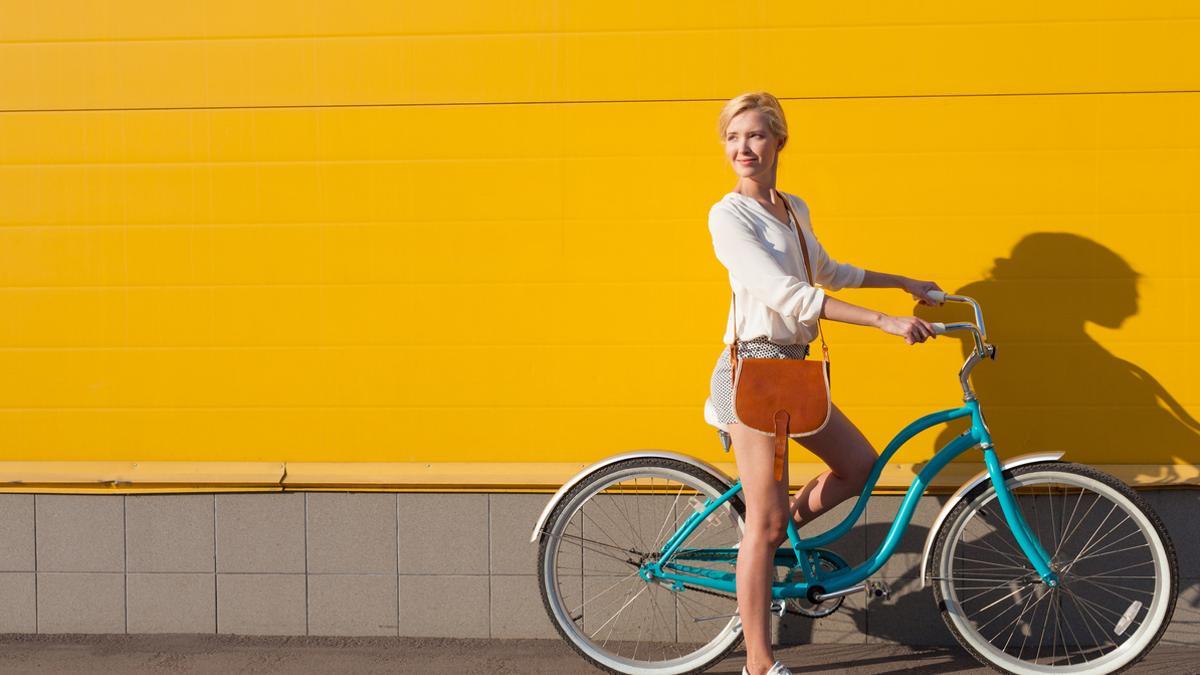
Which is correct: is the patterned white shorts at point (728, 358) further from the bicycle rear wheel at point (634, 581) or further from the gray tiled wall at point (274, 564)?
the gray tiled wall at point (274, 564)

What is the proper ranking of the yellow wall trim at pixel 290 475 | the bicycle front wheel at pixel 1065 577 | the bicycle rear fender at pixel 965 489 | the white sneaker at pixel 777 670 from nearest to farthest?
the white sneaker at pixel 777 670, the bicycle rear fender at pixel 965 489, the bicycle front wheel at pixel 1065 577, the yellow wall trim at pixel 290 475

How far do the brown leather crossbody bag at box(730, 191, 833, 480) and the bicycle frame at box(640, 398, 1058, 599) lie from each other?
14.5 inches

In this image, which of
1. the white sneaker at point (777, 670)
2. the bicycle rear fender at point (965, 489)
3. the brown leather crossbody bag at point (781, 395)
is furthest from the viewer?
the bicycle rear fender at point (965, 489)

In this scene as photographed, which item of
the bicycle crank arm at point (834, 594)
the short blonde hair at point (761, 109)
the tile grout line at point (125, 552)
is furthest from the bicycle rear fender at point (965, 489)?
the tile grout line at point (125, 552)

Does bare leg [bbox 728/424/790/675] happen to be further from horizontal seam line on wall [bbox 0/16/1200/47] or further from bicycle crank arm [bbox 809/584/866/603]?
horizontal seam line on wall [bbox 0/16/1200/47]

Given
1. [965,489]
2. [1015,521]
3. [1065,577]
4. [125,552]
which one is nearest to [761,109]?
[965,489]

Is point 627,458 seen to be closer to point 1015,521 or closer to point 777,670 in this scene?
point 777,670

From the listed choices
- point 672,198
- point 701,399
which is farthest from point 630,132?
point 701,399

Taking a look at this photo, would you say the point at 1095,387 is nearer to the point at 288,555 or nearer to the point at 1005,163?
the point at 1005,163

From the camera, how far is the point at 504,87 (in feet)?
14.1

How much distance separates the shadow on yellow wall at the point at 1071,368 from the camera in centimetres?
419

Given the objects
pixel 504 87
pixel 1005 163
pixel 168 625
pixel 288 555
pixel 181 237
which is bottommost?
pixel 168 625

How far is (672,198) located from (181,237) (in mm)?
1832

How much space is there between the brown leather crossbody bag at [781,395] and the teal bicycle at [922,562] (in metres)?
0.36
